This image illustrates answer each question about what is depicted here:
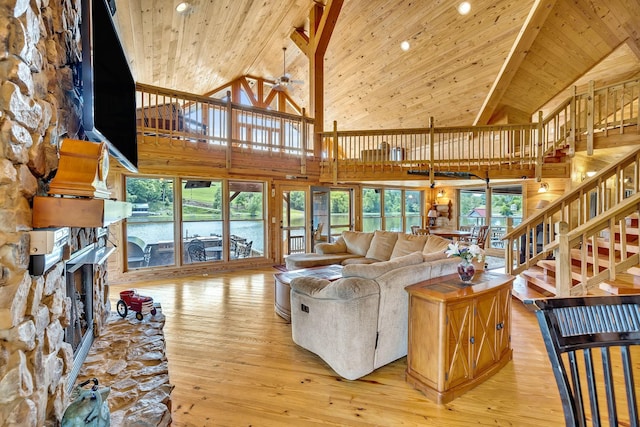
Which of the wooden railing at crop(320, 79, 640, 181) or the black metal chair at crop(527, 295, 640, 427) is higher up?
the wooden railing at crop(320, 79, 640, 181)

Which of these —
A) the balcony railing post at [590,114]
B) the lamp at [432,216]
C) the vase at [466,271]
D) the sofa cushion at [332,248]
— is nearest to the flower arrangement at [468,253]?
the vase at [466,271]

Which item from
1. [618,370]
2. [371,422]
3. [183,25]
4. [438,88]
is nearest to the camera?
[371,422]

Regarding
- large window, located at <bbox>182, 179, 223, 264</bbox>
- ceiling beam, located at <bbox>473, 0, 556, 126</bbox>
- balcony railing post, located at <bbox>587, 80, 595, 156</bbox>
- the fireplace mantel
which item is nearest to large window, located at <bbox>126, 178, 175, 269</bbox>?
large window, located at <bbox>182, 179, 223, 264</bbox>

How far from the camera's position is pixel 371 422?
2.00m

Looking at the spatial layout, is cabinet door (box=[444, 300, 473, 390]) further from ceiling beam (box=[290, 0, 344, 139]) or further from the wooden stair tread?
ceiling beam (box=[290, 0, 344, 139])

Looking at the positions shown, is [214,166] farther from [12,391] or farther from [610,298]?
[610,298]

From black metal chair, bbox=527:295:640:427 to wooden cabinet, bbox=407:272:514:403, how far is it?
1009 millimetres

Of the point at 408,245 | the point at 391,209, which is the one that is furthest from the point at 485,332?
the point at 391,209

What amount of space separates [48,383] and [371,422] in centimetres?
177

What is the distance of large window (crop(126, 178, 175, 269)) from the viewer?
570 centimetres

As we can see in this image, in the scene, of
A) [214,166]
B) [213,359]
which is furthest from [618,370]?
[214,166]

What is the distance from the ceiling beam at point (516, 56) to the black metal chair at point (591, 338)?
6012mm

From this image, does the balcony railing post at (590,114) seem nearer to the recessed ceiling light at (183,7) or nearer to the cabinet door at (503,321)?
the cabinet door at (503,321)

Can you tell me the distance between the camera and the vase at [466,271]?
253cm
